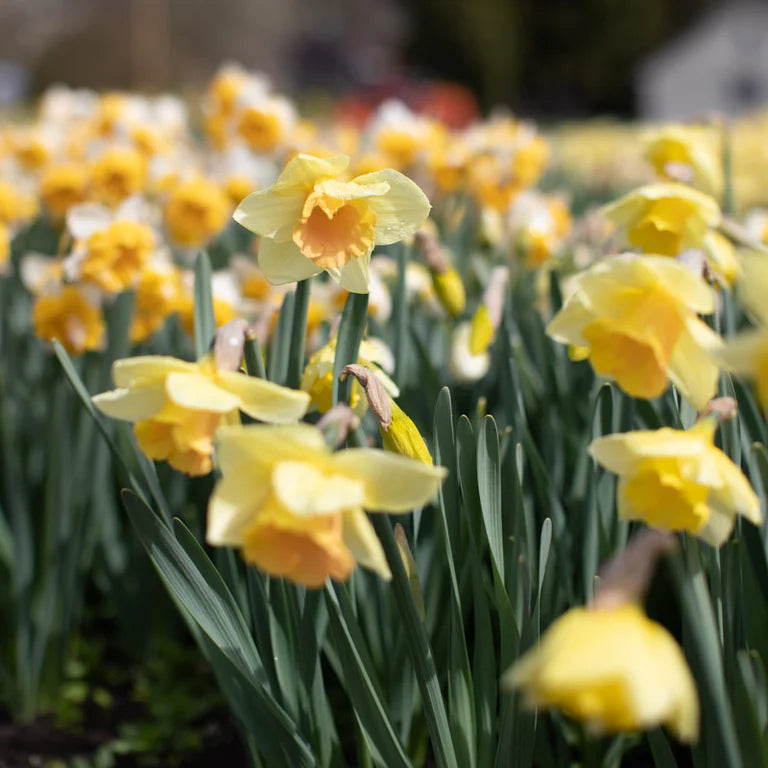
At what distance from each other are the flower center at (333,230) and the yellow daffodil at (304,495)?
9.6 inches

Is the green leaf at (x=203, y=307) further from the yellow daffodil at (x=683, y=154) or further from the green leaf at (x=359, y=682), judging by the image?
the yellow daffodil at (x=683, y=154)

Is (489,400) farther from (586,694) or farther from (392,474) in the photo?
(586,694)

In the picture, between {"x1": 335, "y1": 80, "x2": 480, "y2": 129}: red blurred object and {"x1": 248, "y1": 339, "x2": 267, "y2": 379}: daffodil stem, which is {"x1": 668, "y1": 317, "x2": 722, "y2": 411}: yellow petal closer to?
{"x1": 248, "y1": 339, "x2": 267, "y2": 379}: daffodil stem

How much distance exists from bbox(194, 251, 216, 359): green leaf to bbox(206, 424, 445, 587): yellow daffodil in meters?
0.45

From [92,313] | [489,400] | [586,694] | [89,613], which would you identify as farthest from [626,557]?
[89,613]

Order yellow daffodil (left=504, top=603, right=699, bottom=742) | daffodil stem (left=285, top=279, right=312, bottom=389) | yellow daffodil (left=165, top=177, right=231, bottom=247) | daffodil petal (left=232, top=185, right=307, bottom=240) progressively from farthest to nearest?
1. yellow daffodil (left=165, top=177, right=231, bottom=247)
2. daffodil stem (left=285, top=279, right=312, bottom=389)
3. daffodil petal (left=232, top=185, right=307, bottom=240)
4. yellow daffodil (left=504, top=603, right=699, bottom=742)

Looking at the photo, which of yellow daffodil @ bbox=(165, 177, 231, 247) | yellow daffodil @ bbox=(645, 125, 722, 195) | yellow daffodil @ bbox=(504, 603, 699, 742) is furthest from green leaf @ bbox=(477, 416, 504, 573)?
yellow daffodil @ bbox=(165, 177, 231, 247)

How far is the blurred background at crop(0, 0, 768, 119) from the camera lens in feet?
49.5

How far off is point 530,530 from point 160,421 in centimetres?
51

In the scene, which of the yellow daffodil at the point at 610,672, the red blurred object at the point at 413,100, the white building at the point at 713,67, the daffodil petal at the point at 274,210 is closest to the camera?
the yellow daffodil at the point at 610,672

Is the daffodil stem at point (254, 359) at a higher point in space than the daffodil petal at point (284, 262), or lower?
lower

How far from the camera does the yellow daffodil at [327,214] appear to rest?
2.51ft

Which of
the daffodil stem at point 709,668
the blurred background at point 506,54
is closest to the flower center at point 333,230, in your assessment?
the daffodil stem at point 709,668

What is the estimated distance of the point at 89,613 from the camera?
1670 mm
